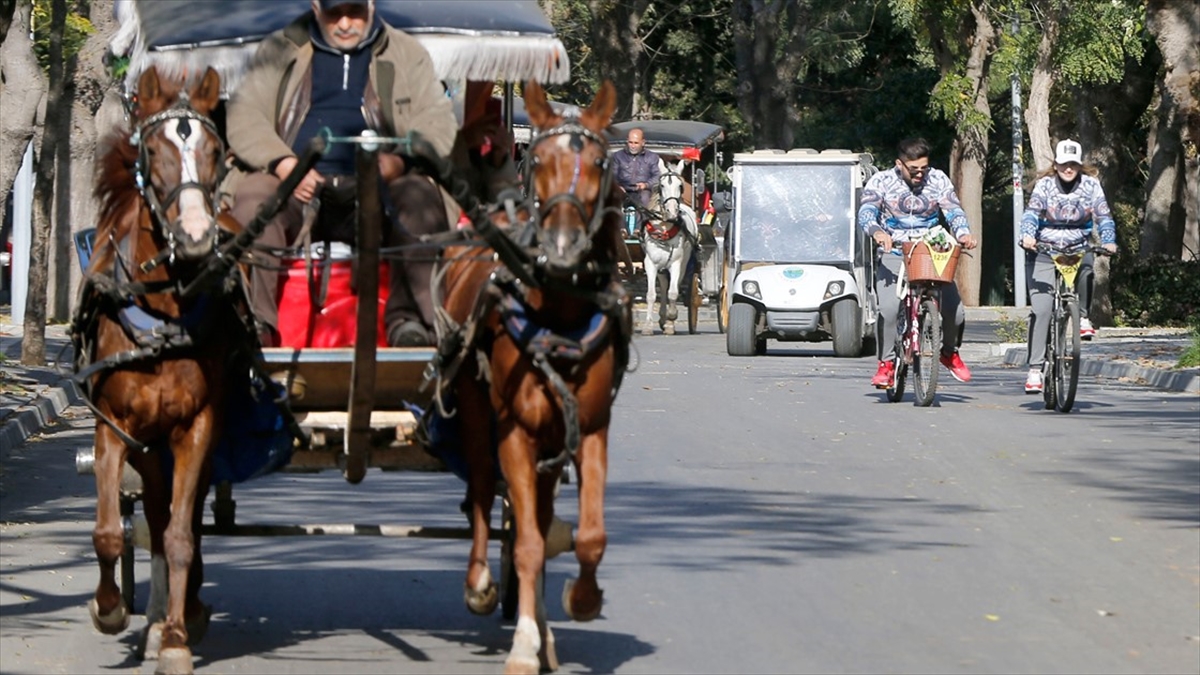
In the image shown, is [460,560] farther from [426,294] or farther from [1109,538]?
[1109,538]

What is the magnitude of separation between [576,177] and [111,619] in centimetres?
252

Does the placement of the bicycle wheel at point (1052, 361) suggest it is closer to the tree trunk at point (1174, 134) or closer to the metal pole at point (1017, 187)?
the tree trunk at point (1174, 134)

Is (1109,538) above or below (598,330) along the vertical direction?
below

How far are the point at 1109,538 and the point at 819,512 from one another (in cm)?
174

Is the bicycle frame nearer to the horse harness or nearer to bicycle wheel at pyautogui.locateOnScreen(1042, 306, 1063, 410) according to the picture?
bicycle wheel at pyautogui.locateOnScreen(1042, 306, 1063, 410)

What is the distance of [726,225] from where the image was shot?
1228 inches

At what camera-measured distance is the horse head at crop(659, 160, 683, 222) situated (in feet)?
101

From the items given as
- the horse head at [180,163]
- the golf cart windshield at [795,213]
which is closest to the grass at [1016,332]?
the golf cart windshield at [795,213]

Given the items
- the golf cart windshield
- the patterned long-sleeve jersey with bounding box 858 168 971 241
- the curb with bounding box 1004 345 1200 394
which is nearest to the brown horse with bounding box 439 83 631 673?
the patterned long-sleeve jersey with bounding box 858 168 971 241

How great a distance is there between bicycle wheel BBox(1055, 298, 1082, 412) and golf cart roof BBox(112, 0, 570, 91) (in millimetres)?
9755

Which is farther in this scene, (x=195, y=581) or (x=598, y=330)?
(x=195, y=581)

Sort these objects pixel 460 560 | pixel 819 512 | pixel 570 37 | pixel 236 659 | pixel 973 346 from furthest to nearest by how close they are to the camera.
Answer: pixel 570 37 → pixel 973 346 → pixel 819 512 → pixel 460 560 → pixel 236 659

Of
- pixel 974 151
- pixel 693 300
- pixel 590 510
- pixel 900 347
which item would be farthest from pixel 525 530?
pixel 974 151

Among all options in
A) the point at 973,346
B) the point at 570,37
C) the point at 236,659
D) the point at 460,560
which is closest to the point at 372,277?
the point at 236,659
